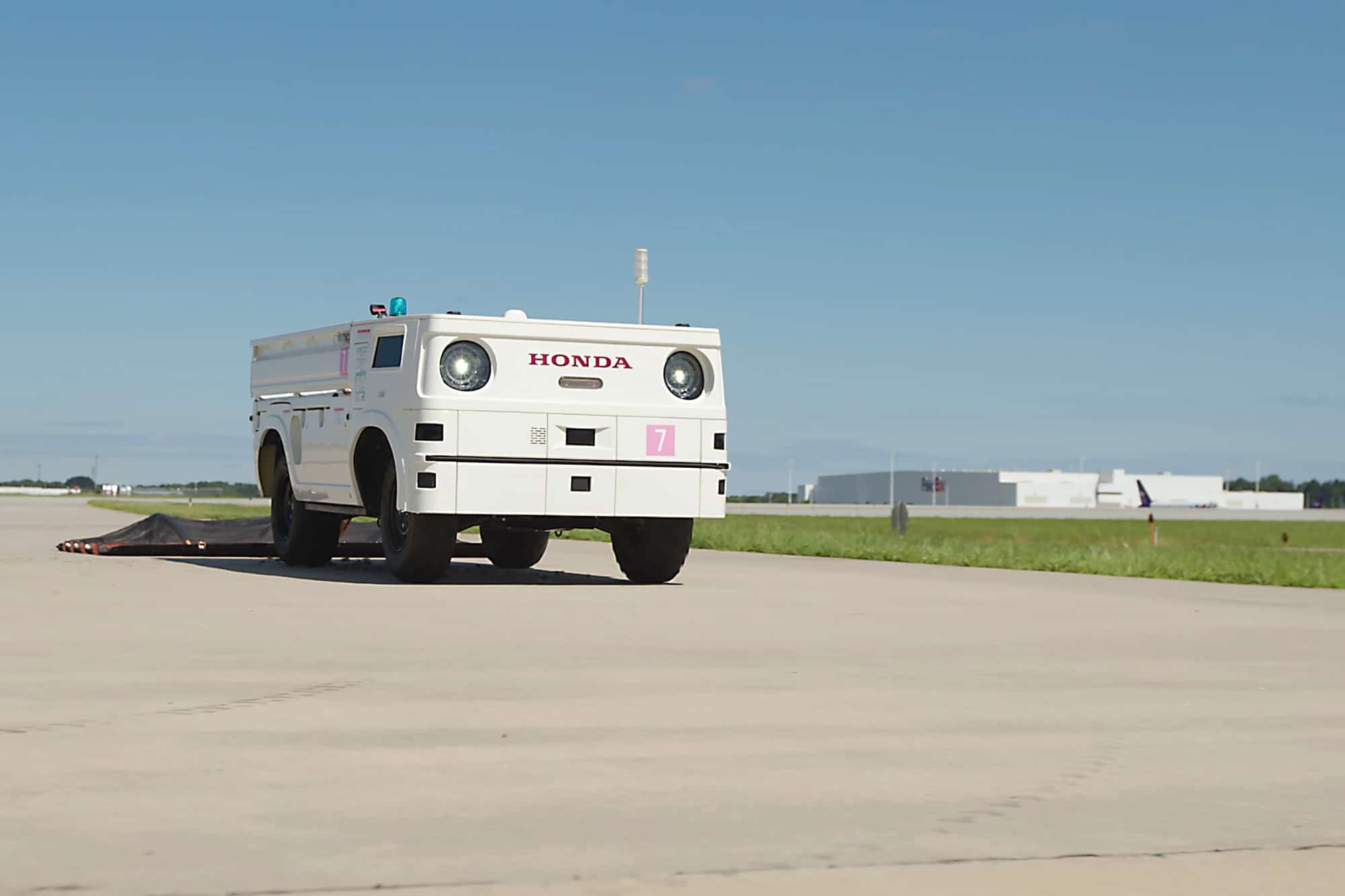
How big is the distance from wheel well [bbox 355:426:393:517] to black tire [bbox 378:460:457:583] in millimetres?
108

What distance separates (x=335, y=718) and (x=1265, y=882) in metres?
4.14

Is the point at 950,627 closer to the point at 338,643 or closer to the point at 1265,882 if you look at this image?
the point at 338,643

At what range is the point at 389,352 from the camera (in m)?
16.5

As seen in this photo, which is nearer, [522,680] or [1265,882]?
[1265,882]

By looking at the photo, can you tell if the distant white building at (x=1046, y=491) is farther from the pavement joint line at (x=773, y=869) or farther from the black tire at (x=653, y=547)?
the pavement joint line at (x=773, y=869)

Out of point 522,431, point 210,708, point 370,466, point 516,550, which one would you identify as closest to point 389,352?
point 370,466

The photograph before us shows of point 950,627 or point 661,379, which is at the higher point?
point 661,379

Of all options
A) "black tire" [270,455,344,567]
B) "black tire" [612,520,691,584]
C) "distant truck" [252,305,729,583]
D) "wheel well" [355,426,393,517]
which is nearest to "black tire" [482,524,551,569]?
"black tire" [270,455,344,567]

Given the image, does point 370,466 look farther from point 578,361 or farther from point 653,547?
point 653,547

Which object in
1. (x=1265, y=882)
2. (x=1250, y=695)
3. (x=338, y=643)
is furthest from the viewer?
(x=338, y=643)

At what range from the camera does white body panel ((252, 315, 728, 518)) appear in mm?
15859

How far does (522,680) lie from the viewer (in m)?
8.79

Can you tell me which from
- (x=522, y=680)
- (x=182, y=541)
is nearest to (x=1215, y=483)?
(x=182, y=541)

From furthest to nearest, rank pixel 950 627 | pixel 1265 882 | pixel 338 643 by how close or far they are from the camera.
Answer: pixel 950 627, pixel 338 643, pixel 1265 882
